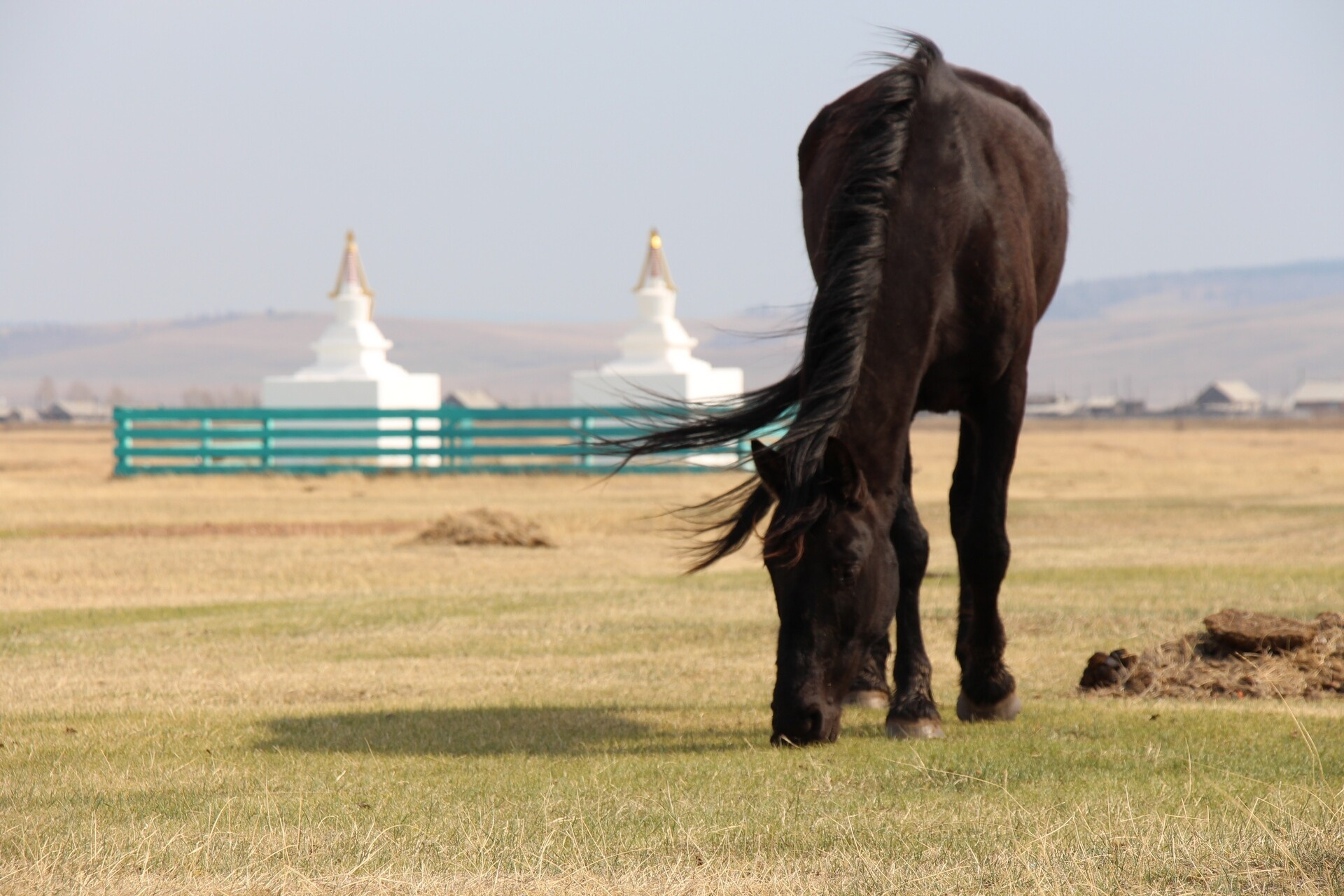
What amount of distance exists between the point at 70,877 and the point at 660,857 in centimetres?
141

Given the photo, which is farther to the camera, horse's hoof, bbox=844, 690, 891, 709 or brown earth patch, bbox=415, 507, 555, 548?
brown earth patch, bbox=415, 507, 555, 548

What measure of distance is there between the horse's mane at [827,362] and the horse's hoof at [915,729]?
100 cm

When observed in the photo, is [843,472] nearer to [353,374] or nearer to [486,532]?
[486,532]

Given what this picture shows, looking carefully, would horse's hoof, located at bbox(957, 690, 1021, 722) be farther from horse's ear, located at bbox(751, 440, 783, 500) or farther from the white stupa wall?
the white stupa wall

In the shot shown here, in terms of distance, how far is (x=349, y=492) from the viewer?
84.0ft

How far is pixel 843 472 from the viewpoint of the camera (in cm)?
522

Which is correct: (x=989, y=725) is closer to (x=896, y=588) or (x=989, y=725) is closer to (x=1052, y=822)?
(x=896, y=588)

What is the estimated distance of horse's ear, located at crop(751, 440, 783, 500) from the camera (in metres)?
5.13

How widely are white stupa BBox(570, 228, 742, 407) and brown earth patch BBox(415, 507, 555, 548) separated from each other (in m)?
19.0

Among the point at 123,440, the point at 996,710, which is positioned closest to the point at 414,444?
the point at 123,440

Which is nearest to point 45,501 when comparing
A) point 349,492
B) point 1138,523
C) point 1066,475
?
point 349,492

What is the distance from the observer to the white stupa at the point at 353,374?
1446 inches

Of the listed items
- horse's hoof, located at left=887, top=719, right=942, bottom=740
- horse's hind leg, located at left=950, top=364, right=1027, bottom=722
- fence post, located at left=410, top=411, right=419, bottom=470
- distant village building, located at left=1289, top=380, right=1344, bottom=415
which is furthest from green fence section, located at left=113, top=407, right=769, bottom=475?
distant village building, located at left=1289, top=380, right=1344, bottom=415

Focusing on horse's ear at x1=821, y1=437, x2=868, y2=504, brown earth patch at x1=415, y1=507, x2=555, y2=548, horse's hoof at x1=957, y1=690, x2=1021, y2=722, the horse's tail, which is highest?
the horse's tail
